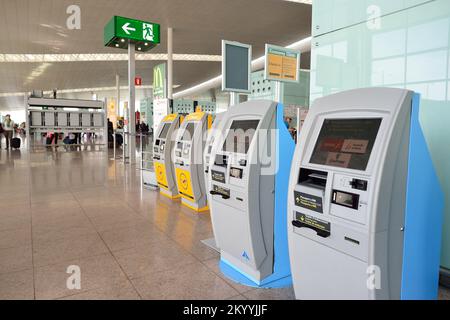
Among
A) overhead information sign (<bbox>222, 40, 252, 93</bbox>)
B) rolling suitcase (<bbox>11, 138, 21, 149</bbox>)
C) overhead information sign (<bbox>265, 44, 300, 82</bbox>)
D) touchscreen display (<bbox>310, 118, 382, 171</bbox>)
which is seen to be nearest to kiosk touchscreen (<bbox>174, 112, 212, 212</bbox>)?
overhead information sign (<bbox>265, 44, 300, 82</bbox>)

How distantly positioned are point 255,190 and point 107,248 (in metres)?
1.66

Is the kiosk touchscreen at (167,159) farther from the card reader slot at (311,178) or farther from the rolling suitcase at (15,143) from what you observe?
the rolling suitcase at (15,143)

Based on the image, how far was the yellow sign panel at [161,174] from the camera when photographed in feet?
17.0

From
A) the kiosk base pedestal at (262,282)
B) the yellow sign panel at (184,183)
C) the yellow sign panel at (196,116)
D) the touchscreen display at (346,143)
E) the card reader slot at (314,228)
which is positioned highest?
the yellow sign panel at (196,116)

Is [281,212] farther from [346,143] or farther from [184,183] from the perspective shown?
[184,183]

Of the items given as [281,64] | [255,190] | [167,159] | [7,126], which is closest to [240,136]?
[255,190]

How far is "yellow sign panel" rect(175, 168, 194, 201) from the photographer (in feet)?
14.6

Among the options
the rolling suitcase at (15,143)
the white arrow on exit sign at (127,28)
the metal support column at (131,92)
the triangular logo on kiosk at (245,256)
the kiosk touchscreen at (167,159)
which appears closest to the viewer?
the triangular logo on kiosk at (245,256)

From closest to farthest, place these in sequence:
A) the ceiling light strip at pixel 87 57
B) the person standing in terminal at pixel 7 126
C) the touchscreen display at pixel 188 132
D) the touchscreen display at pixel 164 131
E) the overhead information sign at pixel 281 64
→ the overhead information sign at pixel 281 64
the touchscreen display at pixel 188 132
the touchscreen display at pixel 164 131
the person standing in terminal at pixel 7 126
the ceiling light strip at pixel 87 57

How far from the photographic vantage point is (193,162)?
4.41 metres

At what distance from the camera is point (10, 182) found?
20.3 feet

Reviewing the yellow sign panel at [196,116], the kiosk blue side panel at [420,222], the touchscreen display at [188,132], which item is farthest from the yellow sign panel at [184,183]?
the kiosk blue side panel at [420,222]

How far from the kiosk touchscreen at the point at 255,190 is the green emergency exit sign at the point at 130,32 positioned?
680 centimetres
